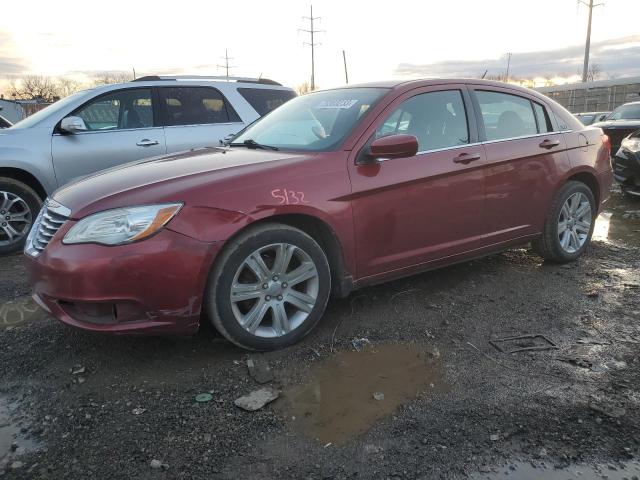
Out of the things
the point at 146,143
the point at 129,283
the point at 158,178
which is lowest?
the point at 129,283

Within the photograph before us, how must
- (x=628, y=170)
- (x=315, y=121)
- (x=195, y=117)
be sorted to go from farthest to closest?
(x=628, y=170) < (x=195, y=117) < (x=315, y=121)

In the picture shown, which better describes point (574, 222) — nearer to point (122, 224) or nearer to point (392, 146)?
point (392, 146)

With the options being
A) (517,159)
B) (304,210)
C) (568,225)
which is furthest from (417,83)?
(568,225)

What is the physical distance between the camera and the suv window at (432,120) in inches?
152

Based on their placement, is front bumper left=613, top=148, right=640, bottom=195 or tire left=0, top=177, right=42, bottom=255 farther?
front bumper left=613, top=148, right=640, bottom=195

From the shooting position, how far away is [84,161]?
19.1 ft

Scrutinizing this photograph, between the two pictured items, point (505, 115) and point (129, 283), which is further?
point (505, 115)

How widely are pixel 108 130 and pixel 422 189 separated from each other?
3.93m

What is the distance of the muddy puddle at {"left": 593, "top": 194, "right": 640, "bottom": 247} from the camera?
611 cm

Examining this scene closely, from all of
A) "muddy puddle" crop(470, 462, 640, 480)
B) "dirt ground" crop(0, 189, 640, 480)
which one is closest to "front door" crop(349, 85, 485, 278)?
"dirt ground" crop(0, 189, 640, 480)

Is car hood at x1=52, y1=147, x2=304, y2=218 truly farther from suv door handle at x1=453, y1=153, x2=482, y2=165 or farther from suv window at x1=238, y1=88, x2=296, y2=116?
suv window at x1=238, y1=88, x2=296, y2=116

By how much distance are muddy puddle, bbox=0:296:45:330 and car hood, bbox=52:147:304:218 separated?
1.04m

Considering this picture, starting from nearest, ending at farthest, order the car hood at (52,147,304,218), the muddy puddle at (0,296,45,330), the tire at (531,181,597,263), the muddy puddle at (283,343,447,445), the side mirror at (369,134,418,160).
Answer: the muddy puddle at (283,343,447,445)
the car hood at (52,147,304,218)
the side mirror at (369,134,418,160)
the muddy puddle at (0,296,45,330)
the tire at (531,181,597,263)

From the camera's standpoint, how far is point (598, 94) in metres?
35.2
